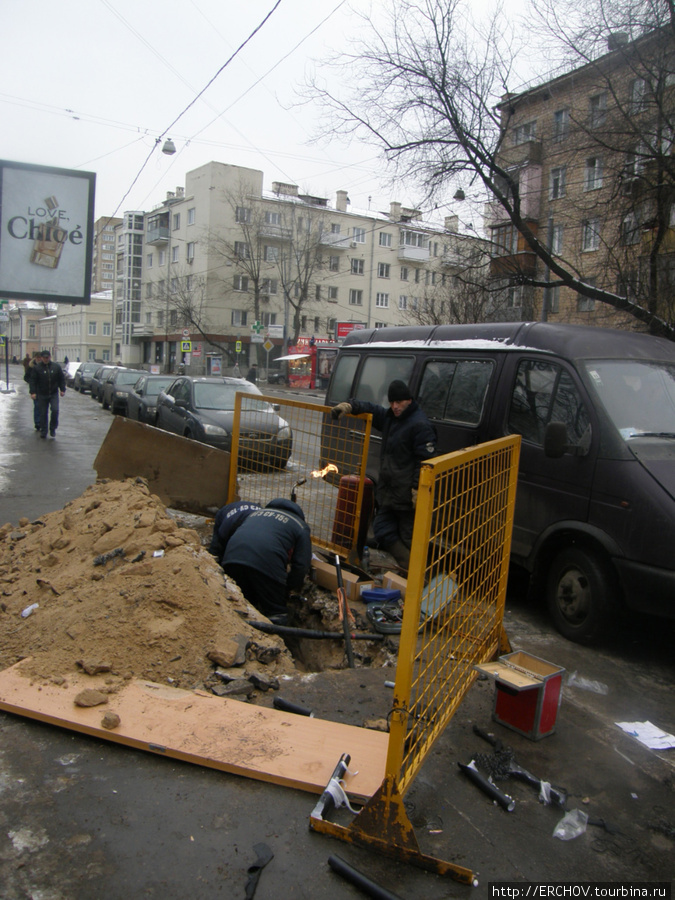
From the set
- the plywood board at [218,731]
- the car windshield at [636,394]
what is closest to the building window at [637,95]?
the car windshield at [636,394]

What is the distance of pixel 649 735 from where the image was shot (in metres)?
3.48

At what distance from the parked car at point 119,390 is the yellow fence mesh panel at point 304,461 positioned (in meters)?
15.7

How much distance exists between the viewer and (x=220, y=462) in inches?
265

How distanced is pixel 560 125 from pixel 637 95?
1552 mm

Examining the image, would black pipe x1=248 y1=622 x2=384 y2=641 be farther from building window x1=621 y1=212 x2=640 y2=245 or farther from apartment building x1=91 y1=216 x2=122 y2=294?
apartment building x1=91 y1=216 x2=122 y2=294

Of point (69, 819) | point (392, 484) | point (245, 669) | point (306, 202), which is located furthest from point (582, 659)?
point (306, 202)

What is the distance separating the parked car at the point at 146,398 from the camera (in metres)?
15.7

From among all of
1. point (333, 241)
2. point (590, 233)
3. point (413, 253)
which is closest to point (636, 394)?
point (590, 233)

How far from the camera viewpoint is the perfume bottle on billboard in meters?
8.54

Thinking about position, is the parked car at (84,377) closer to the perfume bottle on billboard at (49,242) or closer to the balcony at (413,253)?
the perfume bottle on billboard at (49,242)

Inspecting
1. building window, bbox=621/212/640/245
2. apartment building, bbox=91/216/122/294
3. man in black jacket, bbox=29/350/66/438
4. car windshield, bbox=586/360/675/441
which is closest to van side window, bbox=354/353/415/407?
car windshield, bbox=586/360/675/441

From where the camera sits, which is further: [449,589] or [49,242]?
[49,242]

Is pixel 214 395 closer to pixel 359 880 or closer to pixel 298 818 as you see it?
pixel 298 818

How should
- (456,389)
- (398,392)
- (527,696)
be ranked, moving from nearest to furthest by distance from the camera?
1. (527,696)
2. (398,392)
3. (456,389)
